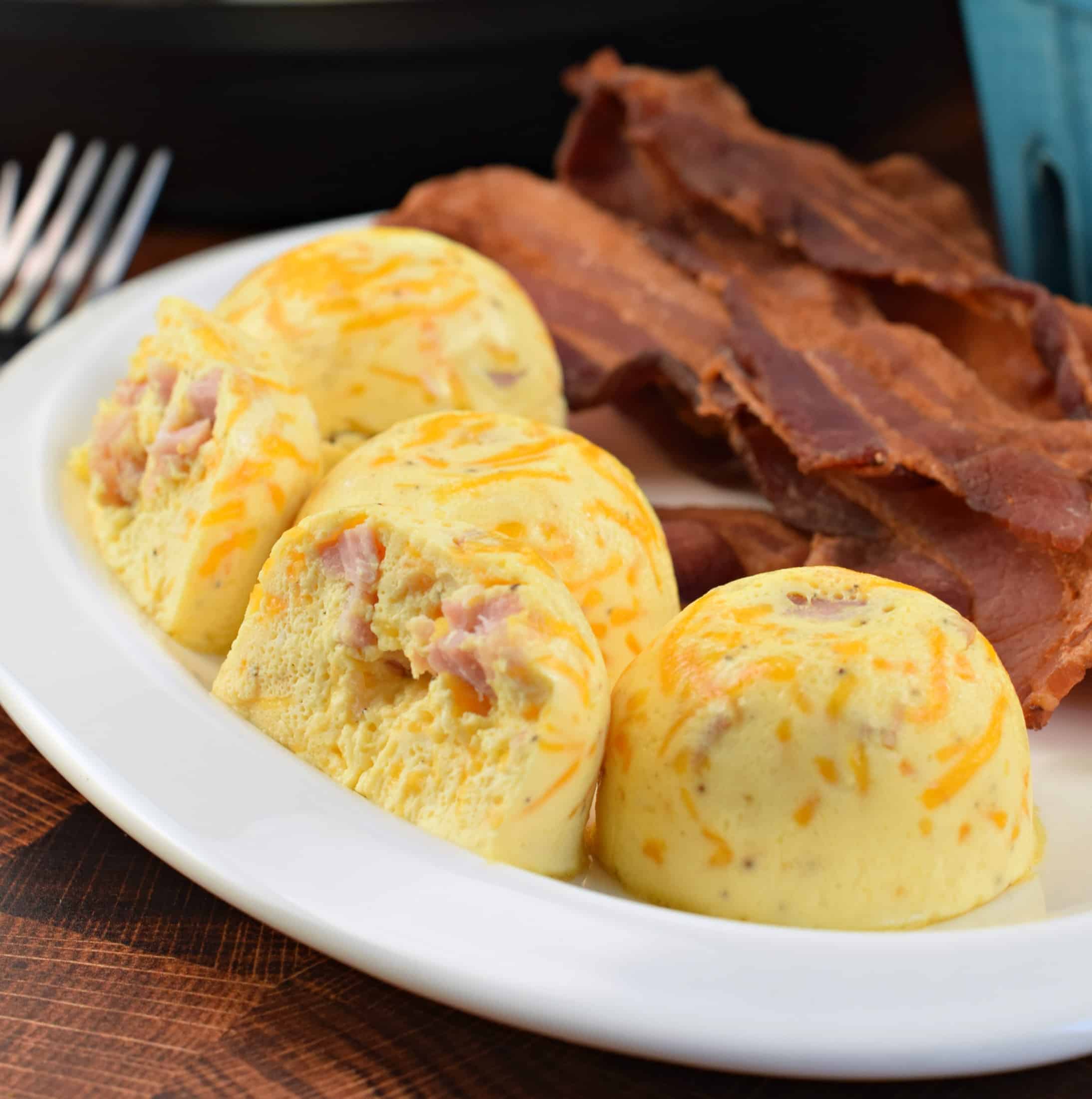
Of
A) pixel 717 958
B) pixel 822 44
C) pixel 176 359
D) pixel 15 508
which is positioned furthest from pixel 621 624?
pixel 822 44

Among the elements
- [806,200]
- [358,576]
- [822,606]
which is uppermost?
[358,576]

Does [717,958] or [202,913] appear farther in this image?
[202,913]

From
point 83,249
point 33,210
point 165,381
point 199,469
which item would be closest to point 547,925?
point 199,469

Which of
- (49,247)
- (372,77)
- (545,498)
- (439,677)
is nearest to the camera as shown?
(439,677)

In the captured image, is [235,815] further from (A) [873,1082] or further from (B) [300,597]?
(A) [873,1082]

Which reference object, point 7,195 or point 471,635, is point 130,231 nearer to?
point 7,195

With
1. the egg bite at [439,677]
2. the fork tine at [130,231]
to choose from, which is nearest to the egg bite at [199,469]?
the egg bite at [439,677]
